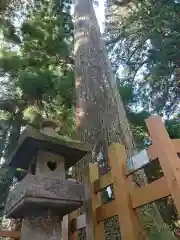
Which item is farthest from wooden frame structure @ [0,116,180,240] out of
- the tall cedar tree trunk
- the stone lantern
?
the tall cedar tree trunk

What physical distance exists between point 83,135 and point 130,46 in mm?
3563

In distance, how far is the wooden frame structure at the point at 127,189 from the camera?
1062 mm

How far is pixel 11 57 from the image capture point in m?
3.56

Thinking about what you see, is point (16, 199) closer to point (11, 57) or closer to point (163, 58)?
point (11, 57)

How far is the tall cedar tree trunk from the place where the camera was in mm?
1958

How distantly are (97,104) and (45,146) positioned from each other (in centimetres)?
94

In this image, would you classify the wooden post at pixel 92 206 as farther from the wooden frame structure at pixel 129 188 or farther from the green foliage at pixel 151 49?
the green foliage at pixel 151 49

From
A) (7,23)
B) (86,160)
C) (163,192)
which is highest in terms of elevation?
(7,23)

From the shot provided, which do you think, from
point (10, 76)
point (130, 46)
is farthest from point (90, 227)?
point (130, 46)

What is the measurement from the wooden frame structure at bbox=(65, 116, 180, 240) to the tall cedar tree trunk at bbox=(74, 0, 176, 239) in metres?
0.34

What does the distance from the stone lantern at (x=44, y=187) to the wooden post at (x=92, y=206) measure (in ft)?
0.42

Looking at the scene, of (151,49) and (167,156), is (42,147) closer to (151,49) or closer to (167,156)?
(167,156)

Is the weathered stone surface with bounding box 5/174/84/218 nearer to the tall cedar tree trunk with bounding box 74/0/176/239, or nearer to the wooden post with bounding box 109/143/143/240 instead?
the wooden post with bounding box 109/143/143/240

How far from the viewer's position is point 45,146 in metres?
1.50
